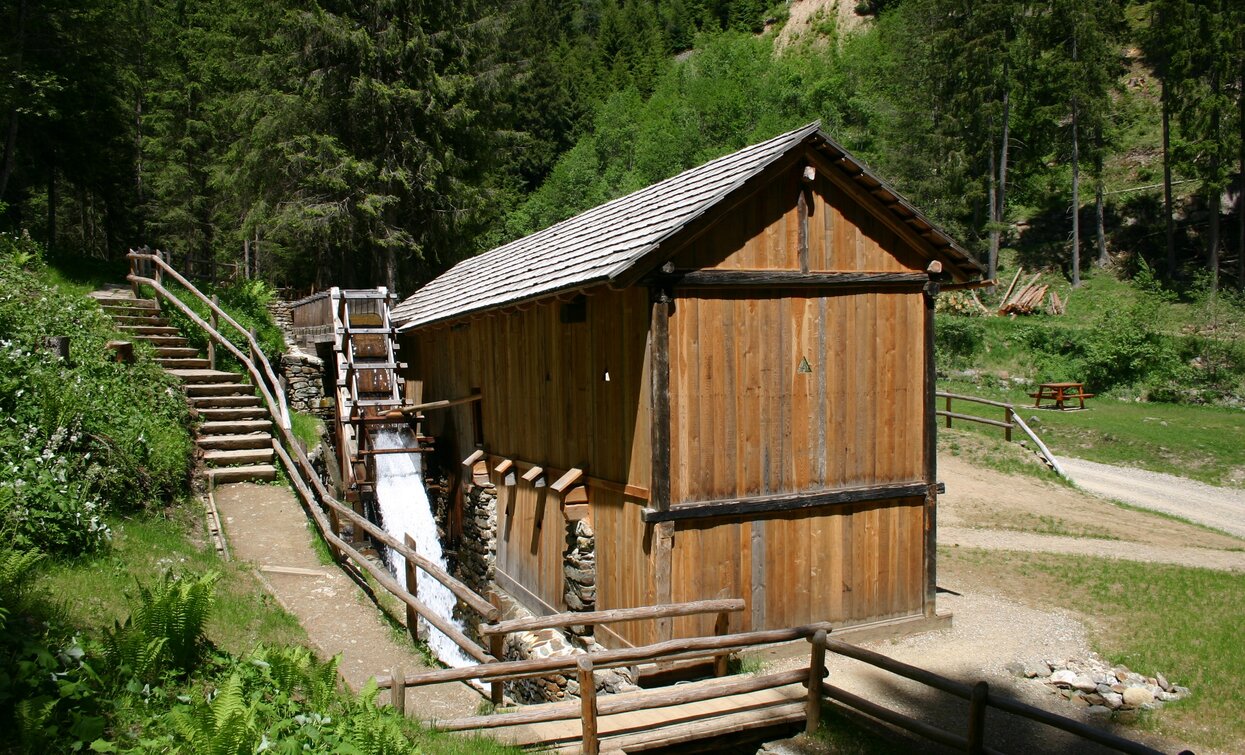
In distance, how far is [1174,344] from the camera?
90.1ft

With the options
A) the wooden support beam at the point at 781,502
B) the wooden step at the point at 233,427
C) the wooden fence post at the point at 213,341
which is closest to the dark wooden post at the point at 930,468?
the wooden support beam at the point at 781,502

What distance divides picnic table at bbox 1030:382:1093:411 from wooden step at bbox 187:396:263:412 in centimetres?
2250

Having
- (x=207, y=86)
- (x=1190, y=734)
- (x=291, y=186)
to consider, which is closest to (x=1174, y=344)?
(x=1190, y=734)

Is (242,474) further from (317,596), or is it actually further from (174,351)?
(174,351)

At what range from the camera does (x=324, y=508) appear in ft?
41.0

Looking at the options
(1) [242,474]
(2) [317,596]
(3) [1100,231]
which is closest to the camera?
(2) [317,596]

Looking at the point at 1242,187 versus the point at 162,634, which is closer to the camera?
the point at 162,634

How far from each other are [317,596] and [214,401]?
20.7 feet

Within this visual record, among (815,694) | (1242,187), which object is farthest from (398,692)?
(1242,187)

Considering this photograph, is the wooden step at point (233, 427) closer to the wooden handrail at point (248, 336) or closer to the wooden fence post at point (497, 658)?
the wooden handrail at point (248, 336)

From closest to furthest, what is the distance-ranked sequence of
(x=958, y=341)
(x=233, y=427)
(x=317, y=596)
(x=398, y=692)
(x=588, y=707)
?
1. (x=398, y=692)
2. (x=588, y=707)
3. (x=317, y=596)
4. (x=233, y=427)
5. (x=958, y=341)

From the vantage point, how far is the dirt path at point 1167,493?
16.1m

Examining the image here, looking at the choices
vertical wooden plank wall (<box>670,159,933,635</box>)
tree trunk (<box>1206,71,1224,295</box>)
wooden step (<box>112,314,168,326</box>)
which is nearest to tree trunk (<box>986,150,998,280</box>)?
tree trunk (<box>1206,71,1224,295</box>)

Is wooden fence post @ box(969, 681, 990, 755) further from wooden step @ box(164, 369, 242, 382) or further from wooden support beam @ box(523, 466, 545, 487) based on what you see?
wooden step @ box(164, 369, 242, 382)
